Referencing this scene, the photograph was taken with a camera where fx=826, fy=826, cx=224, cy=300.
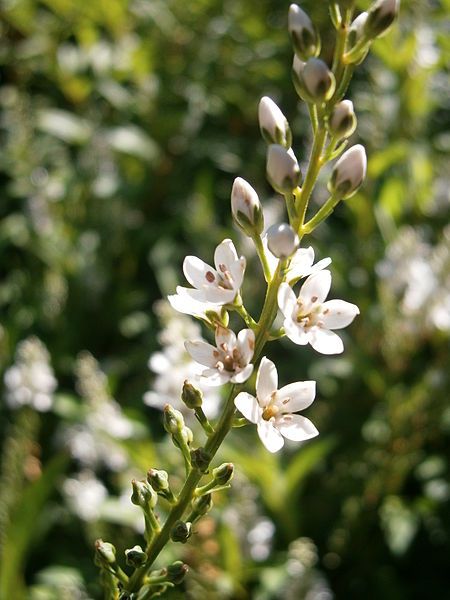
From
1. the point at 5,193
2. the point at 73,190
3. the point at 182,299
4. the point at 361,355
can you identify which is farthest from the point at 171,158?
the point at 182,299

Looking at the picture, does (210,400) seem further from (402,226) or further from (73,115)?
(73,115)

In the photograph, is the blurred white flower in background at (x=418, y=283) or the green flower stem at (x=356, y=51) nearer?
the green flower stem at (x=356, y=51)

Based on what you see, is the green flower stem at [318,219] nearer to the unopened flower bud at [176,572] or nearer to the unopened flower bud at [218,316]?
the unopened flower bud at [218,316]

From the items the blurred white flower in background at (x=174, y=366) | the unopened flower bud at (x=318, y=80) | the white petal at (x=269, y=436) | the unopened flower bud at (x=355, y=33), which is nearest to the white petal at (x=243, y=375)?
the white petal at (x=269, y=436)

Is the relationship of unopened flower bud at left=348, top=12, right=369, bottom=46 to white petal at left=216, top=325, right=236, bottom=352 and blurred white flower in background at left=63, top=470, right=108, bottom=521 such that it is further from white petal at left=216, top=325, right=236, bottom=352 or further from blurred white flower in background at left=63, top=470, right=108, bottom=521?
blurred white flower in background at left=63, top=470, right=108, bottom=521

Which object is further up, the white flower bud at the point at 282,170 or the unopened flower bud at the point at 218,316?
the white flower bud at the point at 282,170

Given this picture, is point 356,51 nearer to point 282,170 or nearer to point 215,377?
point 282,170

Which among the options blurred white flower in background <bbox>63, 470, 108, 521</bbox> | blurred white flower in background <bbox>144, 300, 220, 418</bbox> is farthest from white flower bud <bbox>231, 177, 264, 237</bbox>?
blurred white flower in background <bbox>63, 470, 108, 521</bbox>
